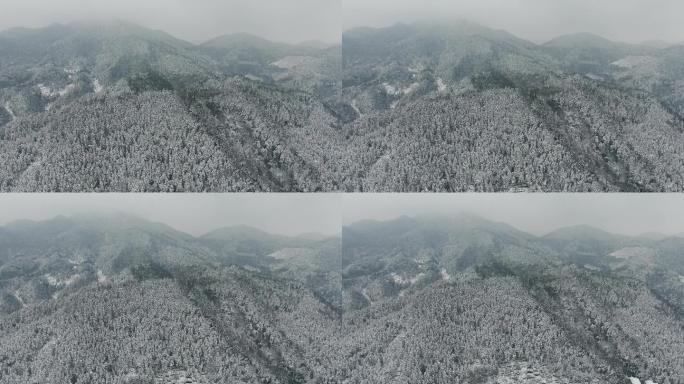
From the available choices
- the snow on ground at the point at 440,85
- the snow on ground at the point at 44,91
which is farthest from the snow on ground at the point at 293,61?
the snow on ground at the point at 44,91

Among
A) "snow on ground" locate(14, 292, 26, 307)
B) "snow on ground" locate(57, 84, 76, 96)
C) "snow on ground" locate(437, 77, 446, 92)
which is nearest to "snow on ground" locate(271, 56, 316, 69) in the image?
"snow on ground" locate(437, 77, 446, 92)

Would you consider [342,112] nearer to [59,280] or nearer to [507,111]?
[507,111]

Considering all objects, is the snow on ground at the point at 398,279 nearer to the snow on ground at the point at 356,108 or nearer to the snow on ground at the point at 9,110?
the snow on ground at the point at 356,108

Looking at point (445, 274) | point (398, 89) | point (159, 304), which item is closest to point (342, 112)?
point (398, 89)

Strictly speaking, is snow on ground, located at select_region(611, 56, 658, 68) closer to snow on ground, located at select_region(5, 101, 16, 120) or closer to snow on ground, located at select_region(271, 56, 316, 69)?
snow on ground, located at select_region(271, 56, 316, 69)

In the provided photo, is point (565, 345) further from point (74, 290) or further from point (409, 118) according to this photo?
point (74, 290)

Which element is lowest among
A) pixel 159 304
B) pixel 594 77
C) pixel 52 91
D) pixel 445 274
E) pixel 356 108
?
pixel 159 304
